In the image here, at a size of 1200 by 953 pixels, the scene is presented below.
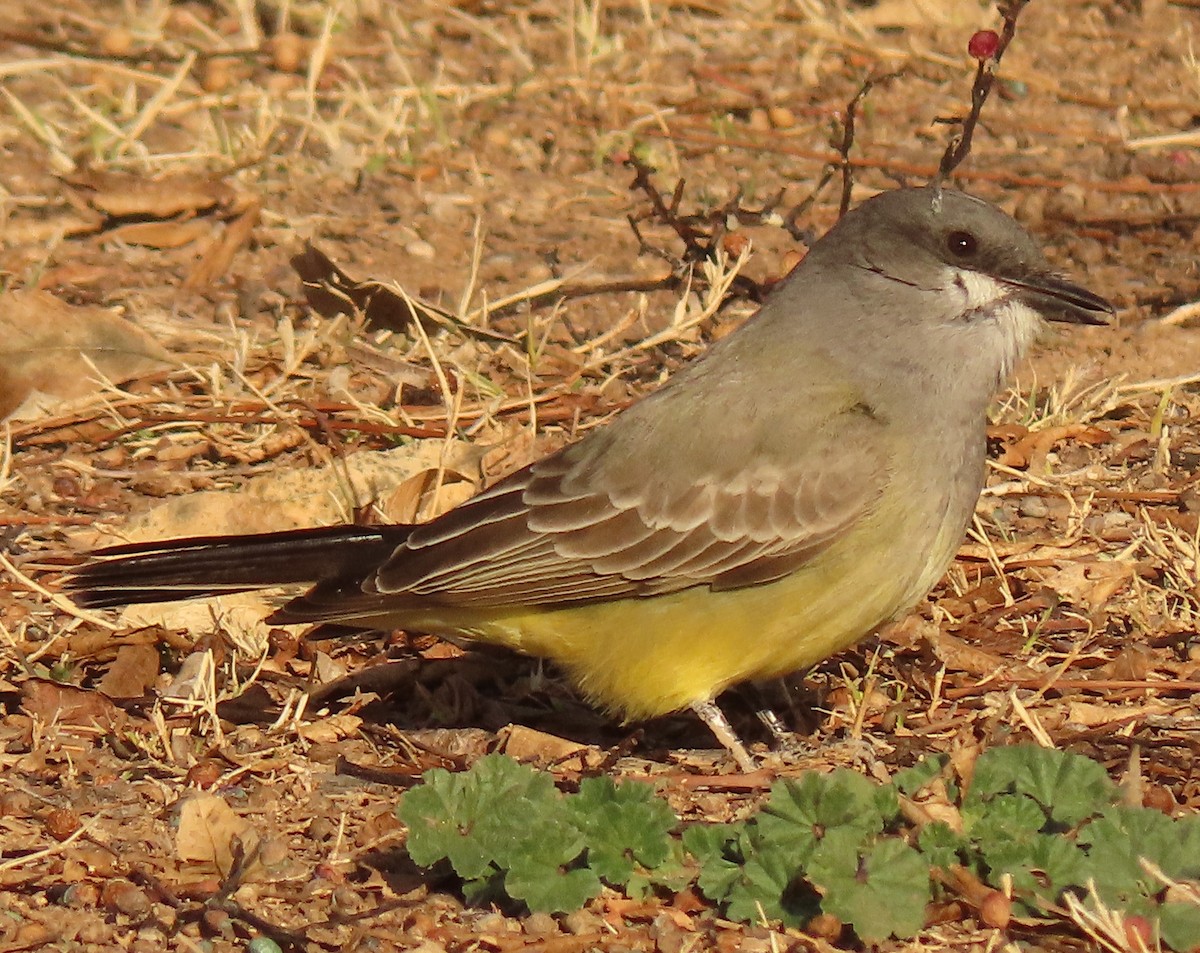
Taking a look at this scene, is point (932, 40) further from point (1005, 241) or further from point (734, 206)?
point (1005, 241)

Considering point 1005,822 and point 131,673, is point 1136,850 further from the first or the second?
point 131,673

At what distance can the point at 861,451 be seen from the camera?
4.95m

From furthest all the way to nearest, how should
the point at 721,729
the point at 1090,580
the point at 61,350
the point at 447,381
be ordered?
the point at 447,381, the point at 61,350, the point at 1090,580, the point at 721,729

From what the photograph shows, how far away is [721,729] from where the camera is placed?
5113mm

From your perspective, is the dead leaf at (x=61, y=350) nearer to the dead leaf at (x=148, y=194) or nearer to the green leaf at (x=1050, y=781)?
Result: the dead leaf at (x=148, y=194)

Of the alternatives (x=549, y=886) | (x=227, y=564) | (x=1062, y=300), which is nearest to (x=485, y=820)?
(x=549, y=886)

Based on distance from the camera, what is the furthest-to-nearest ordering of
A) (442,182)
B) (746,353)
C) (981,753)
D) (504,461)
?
(442,182)
(504,461)
(746,353)
(981,753)

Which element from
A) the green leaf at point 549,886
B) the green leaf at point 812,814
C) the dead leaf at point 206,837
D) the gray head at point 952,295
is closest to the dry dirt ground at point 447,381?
the dead leaf at point 206,837

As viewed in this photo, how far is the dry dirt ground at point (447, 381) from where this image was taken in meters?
4.56

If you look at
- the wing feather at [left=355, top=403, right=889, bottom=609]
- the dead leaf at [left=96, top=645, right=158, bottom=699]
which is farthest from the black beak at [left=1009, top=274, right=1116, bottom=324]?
the dead leaf at [left=96, top=645, right=158, bottom=699]

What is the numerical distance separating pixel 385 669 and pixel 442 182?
346 cm

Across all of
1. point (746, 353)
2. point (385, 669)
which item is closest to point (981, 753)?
point (746, 353)

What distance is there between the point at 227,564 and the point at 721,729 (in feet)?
4.79

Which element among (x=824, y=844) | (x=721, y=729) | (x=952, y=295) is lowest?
(x=721, y=729)
